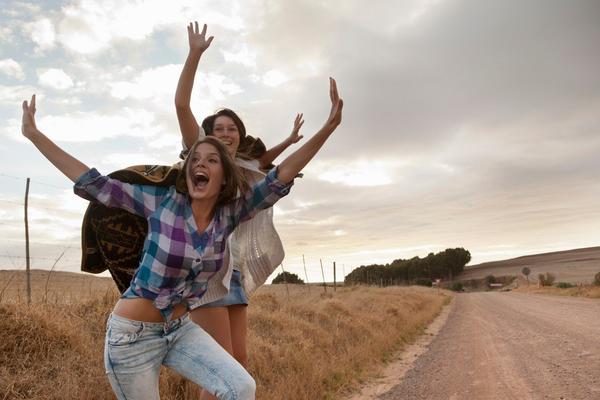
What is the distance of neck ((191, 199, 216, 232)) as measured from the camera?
236 cm

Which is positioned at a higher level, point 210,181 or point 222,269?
point 210,181

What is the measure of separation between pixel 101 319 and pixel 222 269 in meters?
4.24

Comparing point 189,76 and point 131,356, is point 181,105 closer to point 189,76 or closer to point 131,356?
point 189,76

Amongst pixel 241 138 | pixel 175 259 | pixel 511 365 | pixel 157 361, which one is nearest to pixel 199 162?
pixel 175 259

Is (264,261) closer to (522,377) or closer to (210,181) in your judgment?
(210,181)

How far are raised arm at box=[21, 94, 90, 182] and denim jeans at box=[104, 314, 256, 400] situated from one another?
0.72 metres

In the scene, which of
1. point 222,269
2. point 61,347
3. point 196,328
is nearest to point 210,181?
point 222,269

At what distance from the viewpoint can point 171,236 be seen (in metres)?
2.22

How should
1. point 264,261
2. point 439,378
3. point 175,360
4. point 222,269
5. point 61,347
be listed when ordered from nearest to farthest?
point 175,360 < point 222,269 < point 264,261 < point 61,347 < point 439,378

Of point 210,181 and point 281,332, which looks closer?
point 210,181

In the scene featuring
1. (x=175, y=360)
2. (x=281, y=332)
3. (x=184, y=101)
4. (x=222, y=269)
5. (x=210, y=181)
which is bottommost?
(x=281, y=332)

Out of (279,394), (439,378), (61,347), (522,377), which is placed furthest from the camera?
(439,378)

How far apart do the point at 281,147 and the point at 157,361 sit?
5.38ft

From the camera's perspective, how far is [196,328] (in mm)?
2336
